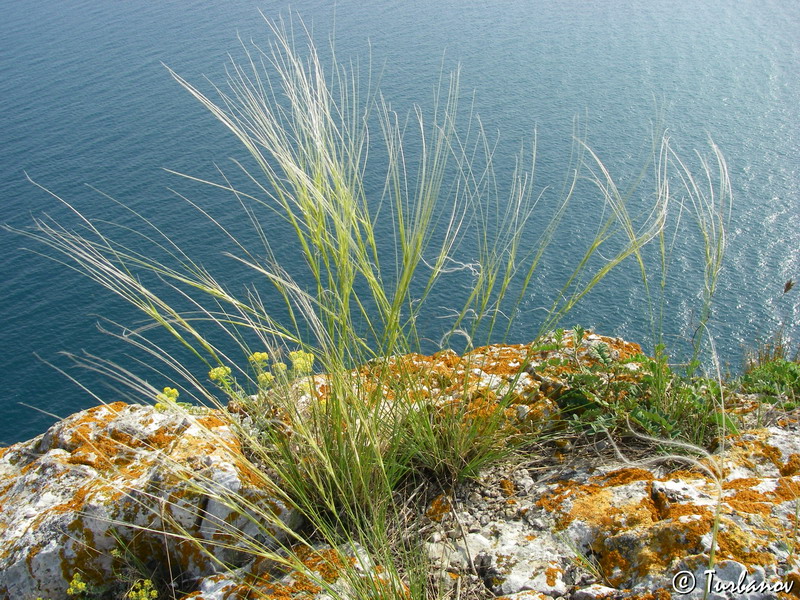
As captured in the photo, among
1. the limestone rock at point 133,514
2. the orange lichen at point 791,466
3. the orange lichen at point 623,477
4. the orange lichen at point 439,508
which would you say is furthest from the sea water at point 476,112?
the orange lichen at point 439,508

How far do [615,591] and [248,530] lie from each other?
1.45 meters

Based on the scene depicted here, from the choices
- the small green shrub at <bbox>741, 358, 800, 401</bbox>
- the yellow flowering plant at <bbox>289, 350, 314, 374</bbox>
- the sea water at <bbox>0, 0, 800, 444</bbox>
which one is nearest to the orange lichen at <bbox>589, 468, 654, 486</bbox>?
the small green shrub at <bbox>741, 358, 800, 401</bbox>

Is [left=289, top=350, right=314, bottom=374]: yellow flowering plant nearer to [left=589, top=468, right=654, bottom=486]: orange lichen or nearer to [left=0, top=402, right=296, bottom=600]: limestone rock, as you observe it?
[left=0, top=402, right=296, bottom=600]: limestone rock

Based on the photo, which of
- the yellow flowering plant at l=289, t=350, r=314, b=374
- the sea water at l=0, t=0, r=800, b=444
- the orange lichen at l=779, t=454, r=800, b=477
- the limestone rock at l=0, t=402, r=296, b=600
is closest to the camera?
the orange lichen at l=779, t=454, r=800, b=477

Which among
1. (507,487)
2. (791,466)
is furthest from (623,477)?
(791,466)

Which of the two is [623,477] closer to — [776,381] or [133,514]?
[776,381]

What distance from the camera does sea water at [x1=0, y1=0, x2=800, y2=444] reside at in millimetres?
22125

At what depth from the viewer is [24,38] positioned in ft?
127

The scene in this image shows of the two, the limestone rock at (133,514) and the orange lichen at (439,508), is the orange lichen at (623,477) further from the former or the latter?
the limestone rock at (133,514)

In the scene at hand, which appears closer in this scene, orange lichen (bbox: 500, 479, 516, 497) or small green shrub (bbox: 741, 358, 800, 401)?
orange lichen (bbox: 500, 479, 516, 497)

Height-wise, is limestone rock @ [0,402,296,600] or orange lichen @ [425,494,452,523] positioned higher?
limestone rock @ [0,402,296,600]

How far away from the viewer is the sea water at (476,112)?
22.1 m

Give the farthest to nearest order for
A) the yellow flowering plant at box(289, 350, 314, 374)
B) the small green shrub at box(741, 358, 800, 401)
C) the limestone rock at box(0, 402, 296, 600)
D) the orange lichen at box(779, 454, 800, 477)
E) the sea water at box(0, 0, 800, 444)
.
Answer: the sea water at box(0, 0, 800, 444) < the small green shrub at box(741, 358, 800, 401) < the yellow flowering plant at box(289, 350, 314, 374) < the limestone rock at box(0, 402, 296, 600) < the orange lichen at box(779, 454, 800, 477)

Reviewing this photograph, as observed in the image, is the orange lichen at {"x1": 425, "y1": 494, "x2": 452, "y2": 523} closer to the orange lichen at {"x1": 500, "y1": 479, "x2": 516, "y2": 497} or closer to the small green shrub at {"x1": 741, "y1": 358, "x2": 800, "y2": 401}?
the orange lichen at {"x1": 500, "y1": 479, "x2": 516, "y2": 497}
